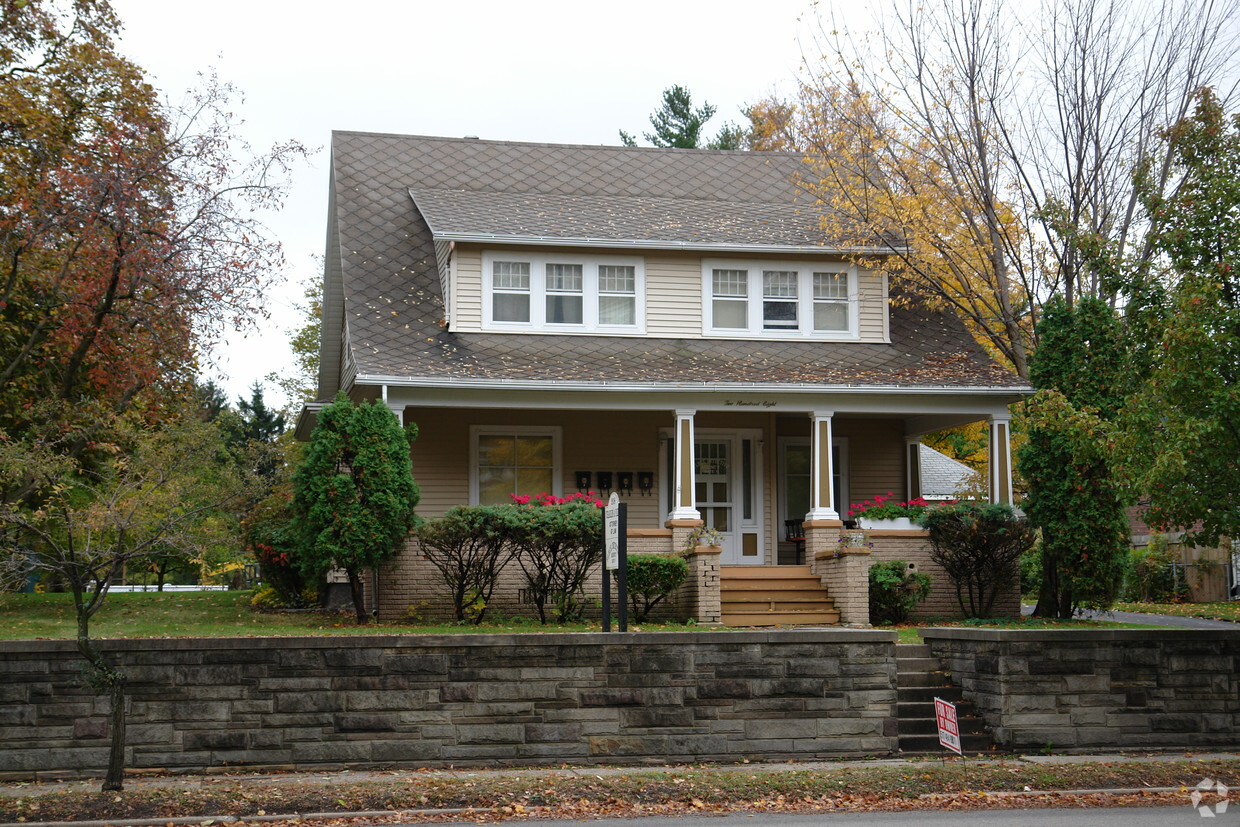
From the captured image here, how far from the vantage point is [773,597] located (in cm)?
1786

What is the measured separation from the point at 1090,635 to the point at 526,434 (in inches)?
396

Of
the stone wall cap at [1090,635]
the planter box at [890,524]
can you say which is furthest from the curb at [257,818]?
the planter box at [890,524]

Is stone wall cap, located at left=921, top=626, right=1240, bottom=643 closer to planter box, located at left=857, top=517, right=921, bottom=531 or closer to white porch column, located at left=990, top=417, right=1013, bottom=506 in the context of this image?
planter box, located at left=857, top=517, right=921, bottom=531

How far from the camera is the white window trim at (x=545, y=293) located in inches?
→ 768

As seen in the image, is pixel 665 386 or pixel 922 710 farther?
pixel 665 386

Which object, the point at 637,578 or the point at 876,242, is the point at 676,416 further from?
the point at 876,242

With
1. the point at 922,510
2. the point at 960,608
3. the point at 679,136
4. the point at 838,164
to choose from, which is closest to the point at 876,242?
the point at 838,164

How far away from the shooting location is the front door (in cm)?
2020

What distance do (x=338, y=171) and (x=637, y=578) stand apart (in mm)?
10568

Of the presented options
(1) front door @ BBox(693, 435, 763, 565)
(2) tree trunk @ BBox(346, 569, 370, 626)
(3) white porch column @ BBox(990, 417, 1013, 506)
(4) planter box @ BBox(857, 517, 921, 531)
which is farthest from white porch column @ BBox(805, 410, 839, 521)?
(2) tree trunk @ BBox(346, 569, 370, 626)

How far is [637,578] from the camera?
54.2 feet

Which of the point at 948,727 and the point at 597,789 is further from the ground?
the point at 948,727

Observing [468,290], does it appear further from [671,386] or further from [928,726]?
[928,726]

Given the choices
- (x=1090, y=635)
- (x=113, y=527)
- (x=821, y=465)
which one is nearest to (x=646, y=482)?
(x=821, y=465)
